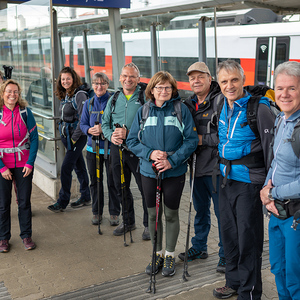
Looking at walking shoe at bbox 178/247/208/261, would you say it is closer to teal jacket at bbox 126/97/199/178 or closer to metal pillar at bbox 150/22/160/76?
teal jacket at bbox 126/97/199/178

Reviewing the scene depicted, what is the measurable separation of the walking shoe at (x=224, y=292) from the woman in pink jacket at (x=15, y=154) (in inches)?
92.6

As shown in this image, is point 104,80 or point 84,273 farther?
point 104,80

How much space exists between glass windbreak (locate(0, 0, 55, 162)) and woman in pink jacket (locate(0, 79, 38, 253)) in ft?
5.51

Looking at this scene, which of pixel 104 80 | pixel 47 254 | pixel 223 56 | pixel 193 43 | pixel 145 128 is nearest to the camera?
pixel 145 128

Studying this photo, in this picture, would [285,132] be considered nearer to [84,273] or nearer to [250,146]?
[250,146]

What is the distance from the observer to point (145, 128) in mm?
4230

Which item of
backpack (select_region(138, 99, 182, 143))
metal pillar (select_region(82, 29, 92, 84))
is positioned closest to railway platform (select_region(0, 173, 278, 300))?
backpack (select_region(138, 99, 182, 143))

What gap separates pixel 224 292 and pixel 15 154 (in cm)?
284

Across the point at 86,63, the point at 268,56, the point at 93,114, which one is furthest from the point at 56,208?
the point at 268,56

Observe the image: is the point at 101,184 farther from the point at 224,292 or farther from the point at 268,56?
the point at 268,56

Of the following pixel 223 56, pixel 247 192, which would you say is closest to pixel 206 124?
pixel 247 192

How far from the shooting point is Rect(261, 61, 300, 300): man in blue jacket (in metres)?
2.92

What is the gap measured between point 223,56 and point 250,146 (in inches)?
389

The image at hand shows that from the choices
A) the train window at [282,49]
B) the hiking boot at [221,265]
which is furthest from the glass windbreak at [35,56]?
the train window at [282,49]
